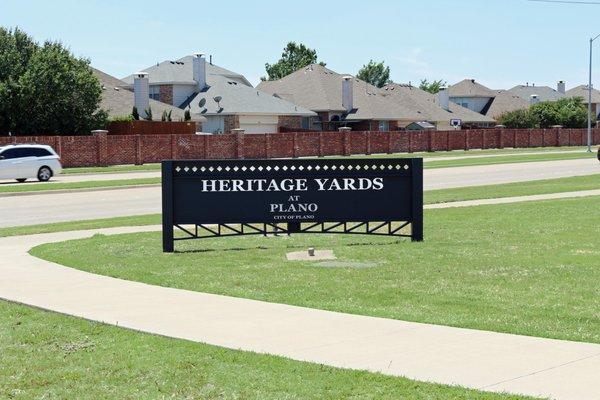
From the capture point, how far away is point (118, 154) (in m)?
54.6

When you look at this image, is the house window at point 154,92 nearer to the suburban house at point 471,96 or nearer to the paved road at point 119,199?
the paved road at point 119,199

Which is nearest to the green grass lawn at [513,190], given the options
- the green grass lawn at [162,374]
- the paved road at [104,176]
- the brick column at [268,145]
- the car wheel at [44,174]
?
the paved road at [104,176]

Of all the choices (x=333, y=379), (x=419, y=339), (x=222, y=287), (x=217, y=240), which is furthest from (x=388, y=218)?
(x=333, y=379)

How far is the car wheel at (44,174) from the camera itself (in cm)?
3969

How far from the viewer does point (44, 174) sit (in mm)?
39812

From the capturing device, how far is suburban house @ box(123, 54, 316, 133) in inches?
2923

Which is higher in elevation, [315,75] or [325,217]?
[315,75]

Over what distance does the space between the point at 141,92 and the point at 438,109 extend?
39.9 meters

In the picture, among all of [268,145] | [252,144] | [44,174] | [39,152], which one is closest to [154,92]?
[268,145]

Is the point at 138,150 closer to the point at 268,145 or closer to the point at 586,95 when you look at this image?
the point at 268,145

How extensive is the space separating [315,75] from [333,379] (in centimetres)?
8375

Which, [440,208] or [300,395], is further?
[440,208]

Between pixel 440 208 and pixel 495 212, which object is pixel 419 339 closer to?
pixel 495 212

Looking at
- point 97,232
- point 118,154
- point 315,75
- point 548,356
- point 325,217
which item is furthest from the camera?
point 315,75
